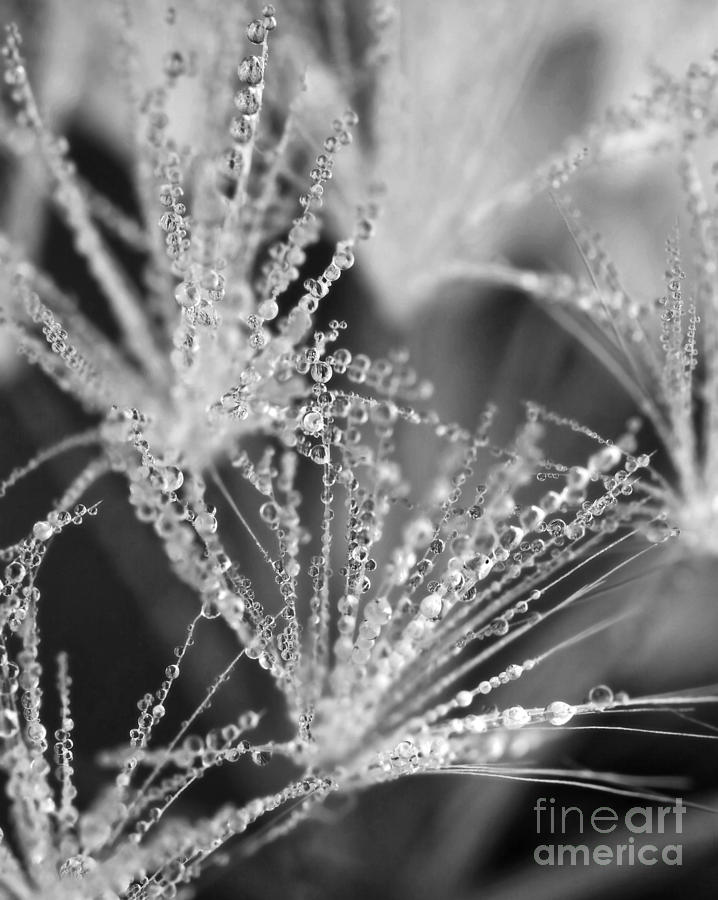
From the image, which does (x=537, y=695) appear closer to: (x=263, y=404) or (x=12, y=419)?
(x=263, y=404)

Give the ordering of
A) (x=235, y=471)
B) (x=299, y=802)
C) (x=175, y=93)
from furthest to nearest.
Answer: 1. (x=175, y=93)
2. (x=235, y=471)
3. (x=299, y=802)

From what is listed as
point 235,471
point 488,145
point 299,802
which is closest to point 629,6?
point 488,145

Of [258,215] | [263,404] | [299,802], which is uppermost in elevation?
[258,215]

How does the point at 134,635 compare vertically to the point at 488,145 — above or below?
below

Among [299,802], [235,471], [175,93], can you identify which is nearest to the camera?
[299,802]

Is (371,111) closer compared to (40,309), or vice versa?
(40,309)

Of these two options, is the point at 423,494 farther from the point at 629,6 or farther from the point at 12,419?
the point at 629,6
